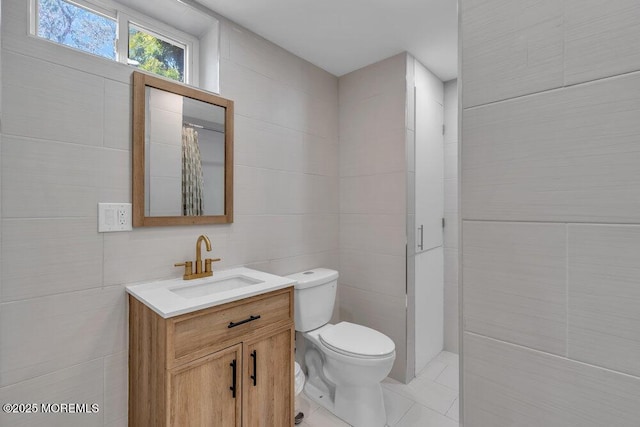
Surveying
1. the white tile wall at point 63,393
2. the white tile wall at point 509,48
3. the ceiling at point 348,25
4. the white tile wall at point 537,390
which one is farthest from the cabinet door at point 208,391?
the ceiling at point 348,25

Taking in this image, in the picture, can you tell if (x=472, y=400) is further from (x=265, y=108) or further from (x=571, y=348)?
(x=265, y=108)

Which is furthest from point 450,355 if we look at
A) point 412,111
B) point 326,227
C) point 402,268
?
point 412,111

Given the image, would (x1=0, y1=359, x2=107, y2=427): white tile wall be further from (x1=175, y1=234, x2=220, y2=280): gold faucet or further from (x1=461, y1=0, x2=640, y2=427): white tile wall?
(x1=461, y1=0, x2=640, y2=427): white tile wall

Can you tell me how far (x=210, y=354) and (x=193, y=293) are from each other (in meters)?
0.40

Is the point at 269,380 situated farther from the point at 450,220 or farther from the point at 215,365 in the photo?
the point at 450,220

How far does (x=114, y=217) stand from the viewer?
4.45 ft

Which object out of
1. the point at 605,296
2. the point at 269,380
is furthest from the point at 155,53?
the point at 605,296

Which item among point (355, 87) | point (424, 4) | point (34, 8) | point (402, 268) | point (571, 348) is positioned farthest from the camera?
point (355, 87)

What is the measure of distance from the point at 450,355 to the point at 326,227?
1594mm

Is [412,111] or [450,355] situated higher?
[412,111]

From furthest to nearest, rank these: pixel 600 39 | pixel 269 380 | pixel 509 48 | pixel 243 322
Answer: pixel 269 380
pixel 243 322
pixel 509 48
pixel 600 39

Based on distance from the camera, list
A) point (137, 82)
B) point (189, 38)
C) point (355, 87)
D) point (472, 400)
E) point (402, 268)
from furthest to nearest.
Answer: point (355, 87), point (402, 268), point (189, 38), point (137, 82), point (472, 400)

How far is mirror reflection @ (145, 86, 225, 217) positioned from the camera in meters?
1.49

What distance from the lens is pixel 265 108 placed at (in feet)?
6.53
